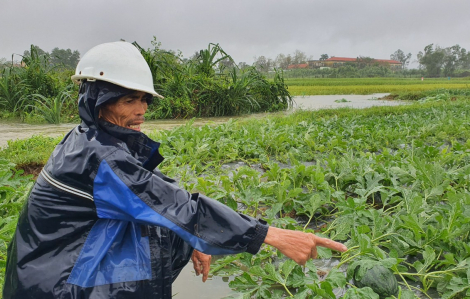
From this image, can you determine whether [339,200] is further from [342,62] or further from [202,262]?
[342,62]

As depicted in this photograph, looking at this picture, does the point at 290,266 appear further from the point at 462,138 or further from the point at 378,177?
the point at 462,138

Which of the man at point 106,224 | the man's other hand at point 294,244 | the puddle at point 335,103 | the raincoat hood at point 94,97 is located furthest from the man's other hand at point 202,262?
the puddle at point 335,103

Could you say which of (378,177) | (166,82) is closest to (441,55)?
(166,82)

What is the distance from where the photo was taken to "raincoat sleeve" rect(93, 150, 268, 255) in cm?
145

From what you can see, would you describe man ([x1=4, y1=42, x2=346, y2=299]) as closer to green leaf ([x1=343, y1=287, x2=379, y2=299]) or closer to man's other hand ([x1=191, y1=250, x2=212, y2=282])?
green leaf ([x1=343, y1=287, x2=379, y2=299])

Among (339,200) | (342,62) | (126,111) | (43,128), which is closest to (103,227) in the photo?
(126,111)

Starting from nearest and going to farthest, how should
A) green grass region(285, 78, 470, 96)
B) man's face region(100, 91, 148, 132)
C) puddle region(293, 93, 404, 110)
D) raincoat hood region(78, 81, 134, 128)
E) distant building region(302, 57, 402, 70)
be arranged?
1. raincoat hood region(78, 81, 134, 128)
2. man's face region(100, 91, 148, 132)
3. puddle region(293, 93, 404, 110)
4. green grass region(285, 78, 470, 96)
5. distant building region(302, 57, 402, 70)

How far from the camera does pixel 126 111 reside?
1725 millimetres

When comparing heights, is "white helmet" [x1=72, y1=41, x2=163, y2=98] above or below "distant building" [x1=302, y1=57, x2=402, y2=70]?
below

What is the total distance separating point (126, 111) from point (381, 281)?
1.44 metres

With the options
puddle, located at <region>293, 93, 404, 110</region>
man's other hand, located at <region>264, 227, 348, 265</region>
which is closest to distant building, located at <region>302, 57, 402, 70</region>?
puddle, located at <region>293, 93, 404, 110</region>

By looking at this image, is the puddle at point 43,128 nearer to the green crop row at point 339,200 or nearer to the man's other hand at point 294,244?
the green crop row at point 339,200

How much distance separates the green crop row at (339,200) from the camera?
78.5 inches

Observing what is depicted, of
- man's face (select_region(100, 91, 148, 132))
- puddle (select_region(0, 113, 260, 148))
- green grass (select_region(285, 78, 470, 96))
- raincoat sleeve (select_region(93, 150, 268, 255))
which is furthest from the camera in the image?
green grass (select_region(285, 78, 470, 96))
